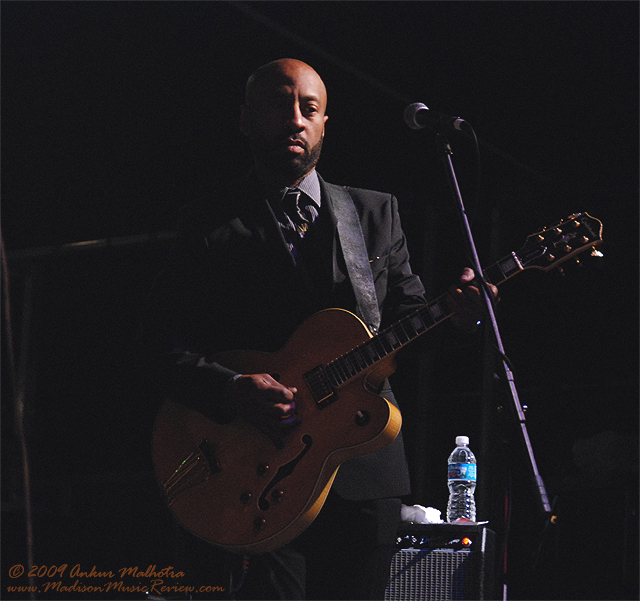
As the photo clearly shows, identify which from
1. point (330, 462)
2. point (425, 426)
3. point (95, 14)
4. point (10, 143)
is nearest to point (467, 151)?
point (425, 426)

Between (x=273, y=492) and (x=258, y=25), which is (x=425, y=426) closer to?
(x=258, y=25)

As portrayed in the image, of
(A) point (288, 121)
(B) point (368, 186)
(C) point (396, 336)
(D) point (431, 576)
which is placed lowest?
(D) point (431, 576)

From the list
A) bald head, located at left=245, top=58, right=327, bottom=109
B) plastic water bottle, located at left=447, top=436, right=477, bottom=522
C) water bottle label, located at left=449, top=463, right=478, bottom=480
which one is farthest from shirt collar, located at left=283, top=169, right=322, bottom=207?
water bottle label, located at left=449, top=463, right=478, bottom=480

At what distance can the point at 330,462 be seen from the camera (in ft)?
7.21

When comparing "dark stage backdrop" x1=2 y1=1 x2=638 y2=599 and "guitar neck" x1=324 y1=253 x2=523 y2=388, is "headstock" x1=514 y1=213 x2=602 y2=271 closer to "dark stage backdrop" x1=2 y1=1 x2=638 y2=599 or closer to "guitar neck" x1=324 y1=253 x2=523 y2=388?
"guitar neck" x1=324 y1=253 x2=523 y2=388

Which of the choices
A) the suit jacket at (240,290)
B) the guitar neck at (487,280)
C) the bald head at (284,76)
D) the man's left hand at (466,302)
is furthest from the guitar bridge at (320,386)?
the bald head at (284,76)

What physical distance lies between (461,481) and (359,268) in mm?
2287

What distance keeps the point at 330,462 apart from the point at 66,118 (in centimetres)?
365

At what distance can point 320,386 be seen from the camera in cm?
231

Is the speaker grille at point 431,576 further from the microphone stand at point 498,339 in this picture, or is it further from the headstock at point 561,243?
the headstock at point 561,243

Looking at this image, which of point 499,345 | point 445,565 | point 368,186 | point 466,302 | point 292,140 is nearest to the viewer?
point 499,345

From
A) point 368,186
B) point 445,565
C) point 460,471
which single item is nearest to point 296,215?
point 445,565

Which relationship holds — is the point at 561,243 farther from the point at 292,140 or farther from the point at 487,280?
the point at 292,140

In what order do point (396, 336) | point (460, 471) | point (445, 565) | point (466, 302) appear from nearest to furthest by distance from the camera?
point (466, 302) → point (396, 336) → point (445, 565) → point (460, 471)
